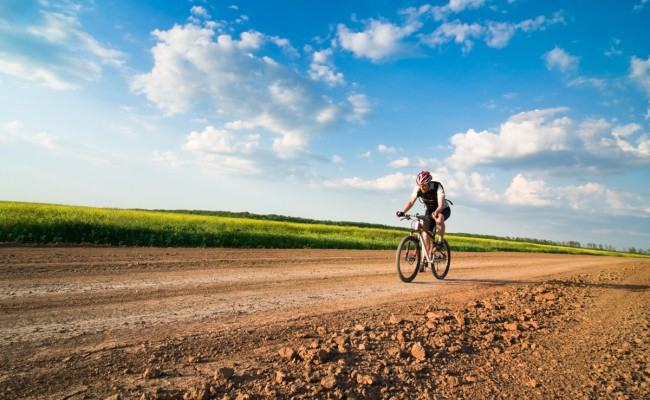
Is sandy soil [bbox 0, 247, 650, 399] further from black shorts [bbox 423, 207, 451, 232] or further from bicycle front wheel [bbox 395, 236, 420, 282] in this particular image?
black shorts [bbox 423, 207, 451, 232]

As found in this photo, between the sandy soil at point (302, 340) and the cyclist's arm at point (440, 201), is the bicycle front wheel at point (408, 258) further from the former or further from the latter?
the sandy soil at point (302, 340)

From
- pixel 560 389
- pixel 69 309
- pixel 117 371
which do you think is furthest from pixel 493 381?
pixel 69 309

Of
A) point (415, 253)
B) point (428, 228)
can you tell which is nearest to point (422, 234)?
point (428, 228)

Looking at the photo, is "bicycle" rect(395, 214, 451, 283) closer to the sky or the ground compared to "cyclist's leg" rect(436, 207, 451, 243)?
closer to the ground

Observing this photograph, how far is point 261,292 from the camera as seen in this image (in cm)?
594

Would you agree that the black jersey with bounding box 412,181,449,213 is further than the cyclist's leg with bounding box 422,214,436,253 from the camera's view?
No

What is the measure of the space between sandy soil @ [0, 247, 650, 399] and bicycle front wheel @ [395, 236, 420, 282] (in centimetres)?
120

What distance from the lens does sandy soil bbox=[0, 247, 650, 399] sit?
2.57 m

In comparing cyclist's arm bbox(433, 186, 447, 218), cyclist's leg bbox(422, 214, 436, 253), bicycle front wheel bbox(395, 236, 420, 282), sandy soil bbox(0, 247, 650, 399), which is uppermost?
cyclist's arm bbox(433, 186, 447, 218)

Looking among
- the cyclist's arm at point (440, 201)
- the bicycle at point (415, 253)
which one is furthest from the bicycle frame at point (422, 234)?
the cyclist's arm at point (440, 201)

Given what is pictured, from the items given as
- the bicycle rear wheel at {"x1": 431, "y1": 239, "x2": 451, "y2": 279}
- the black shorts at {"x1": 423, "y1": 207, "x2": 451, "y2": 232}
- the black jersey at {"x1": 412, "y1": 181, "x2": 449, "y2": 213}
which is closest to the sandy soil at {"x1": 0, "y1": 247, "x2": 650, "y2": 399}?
the bicycle rear wheel at {"x1": 431, "y1": 239, "x2": 451, "y2": 279}

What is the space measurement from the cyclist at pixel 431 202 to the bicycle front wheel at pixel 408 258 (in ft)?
1.15

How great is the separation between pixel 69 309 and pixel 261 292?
276cm

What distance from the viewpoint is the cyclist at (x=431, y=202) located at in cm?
785
